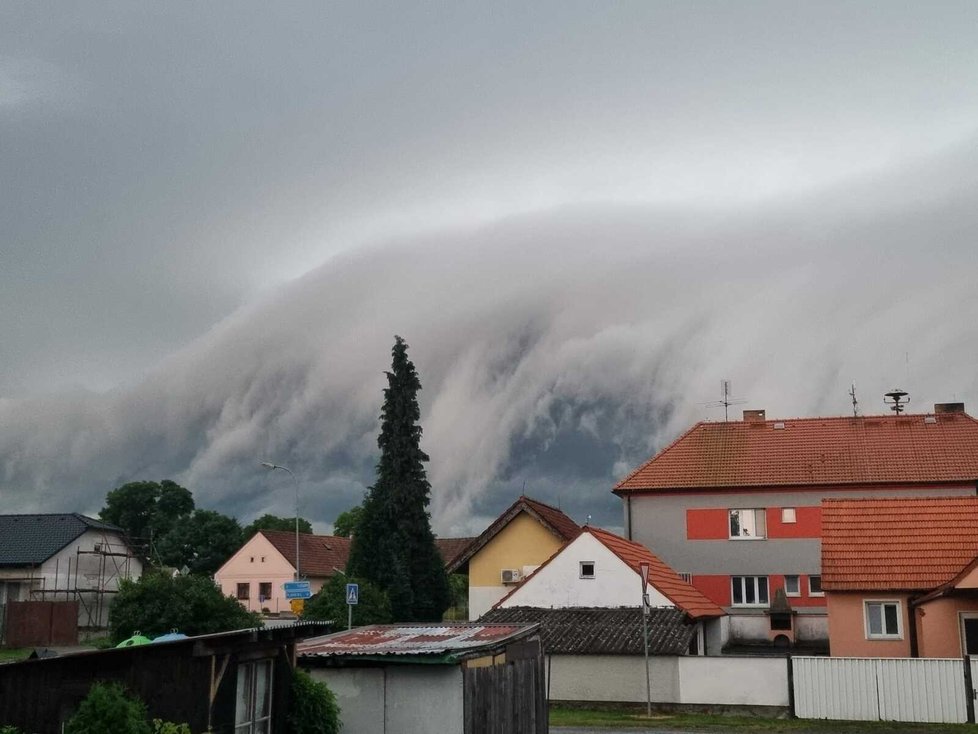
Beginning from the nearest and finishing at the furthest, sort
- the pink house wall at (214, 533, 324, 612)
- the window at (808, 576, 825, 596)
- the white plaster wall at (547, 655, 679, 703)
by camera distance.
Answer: the white plaster wall at (547, 655, 679, 703), the window at (808, 576, 825, 596), the pink house wall at (214, 533, 324, 612)

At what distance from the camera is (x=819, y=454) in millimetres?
51531

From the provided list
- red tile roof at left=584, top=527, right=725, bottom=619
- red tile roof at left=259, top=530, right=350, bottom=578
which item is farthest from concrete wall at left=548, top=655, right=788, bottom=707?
red tile roof at left=259, top=530, right=350, bottom=578

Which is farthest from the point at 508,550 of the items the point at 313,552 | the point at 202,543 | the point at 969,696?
the point at 202,543

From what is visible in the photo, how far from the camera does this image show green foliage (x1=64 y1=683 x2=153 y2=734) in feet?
43.5

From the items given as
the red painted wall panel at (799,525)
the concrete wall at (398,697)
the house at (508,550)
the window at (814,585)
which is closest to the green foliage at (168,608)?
the house at (508,550)

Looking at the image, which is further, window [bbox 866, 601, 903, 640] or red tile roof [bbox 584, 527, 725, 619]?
red tile roof [bbox 584, 527, 725, 619]

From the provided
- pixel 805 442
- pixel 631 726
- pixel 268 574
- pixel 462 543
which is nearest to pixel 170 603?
pixel 631 726

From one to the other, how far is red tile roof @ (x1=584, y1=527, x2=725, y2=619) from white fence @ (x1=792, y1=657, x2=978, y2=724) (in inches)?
259

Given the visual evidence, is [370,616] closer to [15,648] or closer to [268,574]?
[15,648]

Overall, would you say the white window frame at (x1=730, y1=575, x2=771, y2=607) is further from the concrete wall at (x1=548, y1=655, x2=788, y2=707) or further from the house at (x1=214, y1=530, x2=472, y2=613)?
the house at (x1=214, y1=530, x2=472, y2=613)

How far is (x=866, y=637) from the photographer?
32.0m

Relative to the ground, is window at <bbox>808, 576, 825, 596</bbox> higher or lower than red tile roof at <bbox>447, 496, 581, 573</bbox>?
lower

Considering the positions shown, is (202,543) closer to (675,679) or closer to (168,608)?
(168,608)

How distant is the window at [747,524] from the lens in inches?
1948
